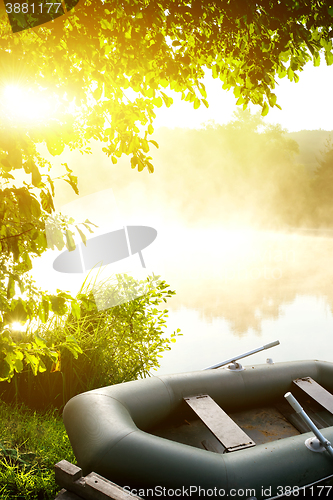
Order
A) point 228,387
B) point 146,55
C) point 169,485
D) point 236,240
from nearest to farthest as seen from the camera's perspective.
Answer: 1. point 169,485
2. point 146,55
3. point 228,387
4. point 236,240

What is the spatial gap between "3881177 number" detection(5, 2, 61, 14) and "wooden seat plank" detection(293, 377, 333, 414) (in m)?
2.43

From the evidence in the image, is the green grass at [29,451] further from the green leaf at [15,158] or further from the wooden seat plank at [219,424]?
the green leaf at [15,158]

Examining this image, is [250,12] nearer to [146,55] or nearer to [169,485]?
[146,55]

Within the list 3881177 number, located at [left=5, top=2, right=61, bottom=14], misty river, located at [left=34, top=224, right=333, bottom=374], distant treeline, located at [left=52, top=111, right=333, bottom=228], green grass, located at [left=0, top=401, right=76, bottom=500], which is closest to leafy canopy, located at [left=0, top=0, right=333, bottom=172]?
3881177 number, located at [left=5, top=2, right=61, bottom=14]

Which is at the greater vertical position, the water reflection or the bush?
the bush

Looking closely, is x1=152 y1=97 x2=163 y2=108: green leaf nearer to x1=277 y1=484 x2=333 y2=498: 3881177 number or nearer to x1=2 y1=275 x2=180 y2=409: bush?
x1=2 y1=275 x2=180 y2=409: bush

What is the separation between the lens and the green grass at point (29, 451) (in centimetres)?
194

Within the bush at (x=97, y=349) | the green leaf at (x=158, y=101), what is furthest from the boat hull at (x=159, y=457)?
the green leaf at (x=158, y=101)

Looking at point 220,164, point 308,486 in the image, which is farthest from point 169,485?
point 220,164

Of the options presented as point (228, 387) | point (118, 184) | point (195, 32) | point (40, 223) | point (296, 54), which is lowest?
point (228, 387)

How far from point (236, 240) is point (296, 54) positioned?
14632 mm

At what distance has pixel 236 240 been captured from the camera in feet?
53.5

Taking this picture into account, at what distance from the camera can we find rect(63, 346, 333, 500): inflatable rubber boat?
58.6 inches

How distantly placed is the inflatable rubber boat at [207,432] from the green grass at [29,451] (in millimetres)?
407
